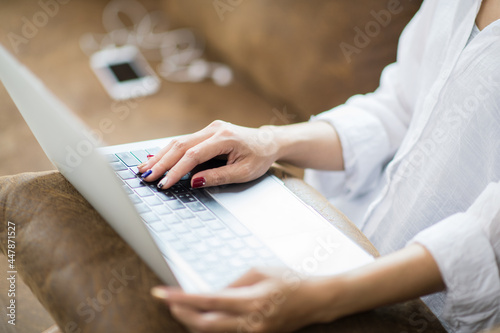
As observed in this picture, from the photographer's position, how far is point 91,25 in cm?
149

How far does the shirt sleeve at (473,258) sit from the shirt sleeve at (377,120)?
0.26 m

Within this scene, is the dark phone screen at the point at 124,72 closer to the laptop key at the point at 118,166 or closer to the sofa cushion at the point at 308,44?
the sofa cushion at the point at 308,44

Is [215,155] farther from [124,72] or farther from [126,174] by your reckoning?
[124,72]

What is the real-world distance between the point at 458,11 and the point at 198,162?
41 cm

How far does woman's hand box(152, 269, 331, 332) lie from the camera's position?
0.40 metres

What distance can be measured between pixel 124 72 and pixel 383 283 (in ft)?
3.48

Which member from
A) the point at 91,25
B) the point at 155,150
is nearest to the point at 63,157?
the point at 155,150

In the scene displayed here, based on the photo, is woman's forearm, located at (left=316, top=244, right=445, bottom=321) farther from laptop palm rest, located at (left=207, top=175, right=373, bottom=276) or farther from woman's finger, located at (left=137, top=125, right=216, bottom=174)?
woman's finger, located at (left=137, top=125, right=216, bottom=174)

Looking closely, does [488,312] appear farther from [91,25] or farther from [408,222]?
[91,25]

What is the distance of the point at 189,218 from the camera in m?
0.51

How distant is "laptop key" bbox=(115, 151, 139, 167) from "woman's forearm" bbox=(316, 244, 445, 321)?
279 millimetres

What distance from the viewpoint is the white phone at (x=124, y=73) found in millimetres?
1257

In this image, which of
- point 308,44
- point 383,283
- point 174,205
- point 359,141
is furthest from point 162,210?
point 308,44

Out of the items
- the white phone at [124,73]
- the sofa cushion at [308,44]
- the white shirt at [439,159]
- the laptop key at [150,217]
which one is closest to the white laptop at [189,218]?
the laptop key at [150,217]
